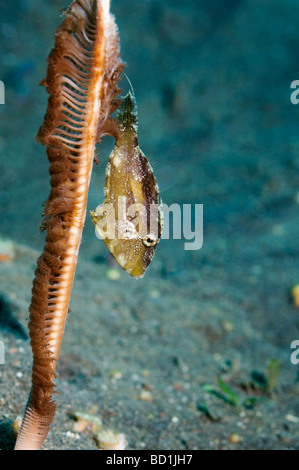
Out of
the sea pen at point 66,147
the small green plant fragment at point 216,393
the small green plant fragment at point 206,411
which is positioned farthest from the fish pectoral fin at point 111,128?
the small green plant fragment at point 216,393

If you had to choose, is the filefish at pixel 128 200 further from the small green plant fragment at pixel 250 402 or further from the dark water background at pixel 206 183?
the small green plant fragment at pixel 250 402

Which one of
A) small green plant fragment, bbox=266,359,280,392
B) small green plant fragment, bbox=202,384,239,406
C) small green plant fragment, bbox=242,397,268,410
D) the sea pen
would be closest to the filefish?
the sea pen

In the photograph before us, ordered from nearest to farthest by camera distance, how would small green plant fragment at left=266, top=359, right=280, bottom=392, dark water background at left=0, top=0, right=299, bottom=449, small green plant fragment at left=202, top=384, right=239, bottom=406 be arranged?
small green plant fragment at left=202, top=384, right=239, bottom=406 < dark water background at left=0, top=0, right=299, bottom=449 < small green plant fragment at left=266, top=359, right=280, bottom=392

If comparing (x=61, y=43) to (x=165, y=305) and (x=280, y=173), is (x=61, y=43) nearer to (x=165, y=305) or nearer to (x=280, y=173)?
(x=165, y=305)

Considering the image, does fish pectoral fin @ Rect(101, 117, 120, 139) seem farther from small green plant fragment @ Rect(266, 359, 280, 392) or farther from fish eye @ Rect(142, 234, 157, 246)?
small green plant fragment @ Rect(266, 359, 280, 392)

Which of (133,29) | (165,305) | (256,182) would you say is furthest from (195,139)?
(165,305)

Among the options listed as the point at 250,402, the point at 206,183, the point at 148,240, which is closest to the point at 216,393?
the point at 250,402
